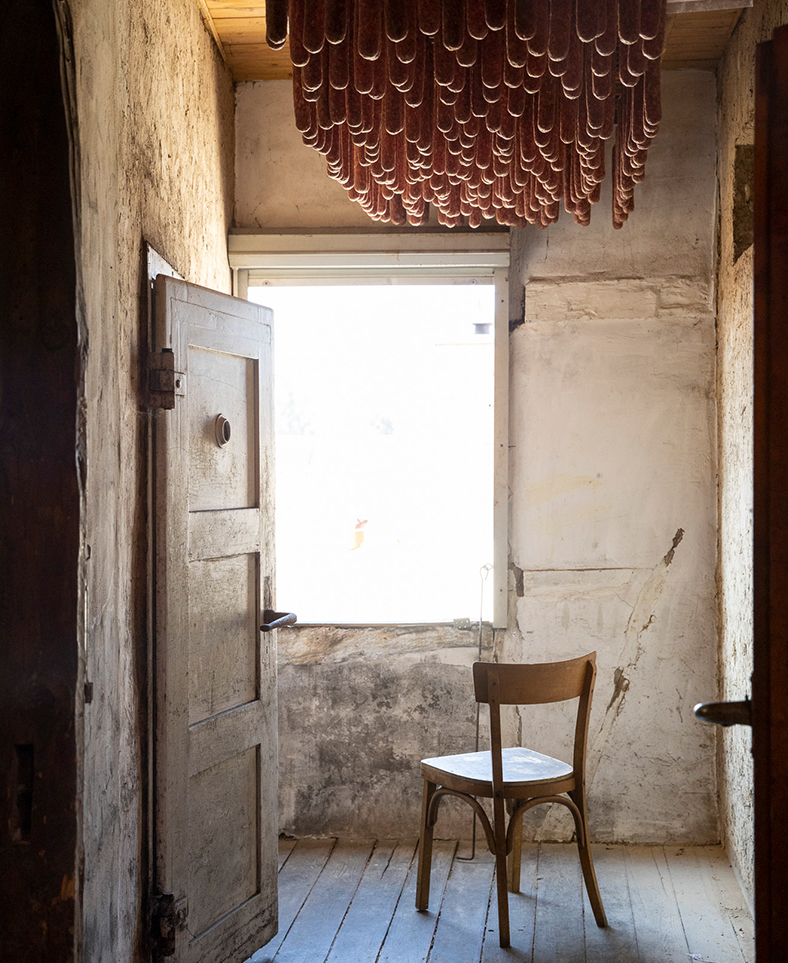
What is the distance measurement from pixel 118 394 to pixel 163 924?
1.50 meters

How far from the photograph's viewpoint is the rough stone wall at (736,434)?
3402mm

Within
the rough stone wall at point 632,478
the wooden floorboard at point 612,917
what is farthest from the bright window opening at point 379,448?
the wooden floorboard at point 612,917

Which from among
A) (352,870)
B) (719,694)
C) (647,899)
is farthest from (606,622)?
(352,870)

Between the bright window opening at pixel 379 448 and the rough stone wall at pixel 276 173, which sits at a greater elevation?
the rough stone wall at pixel 276 173

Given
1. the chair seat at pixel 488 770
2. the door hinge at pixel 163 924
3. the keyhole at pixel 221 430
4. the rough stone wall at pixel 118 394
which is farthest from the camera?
the chair seat at pixel 488 770

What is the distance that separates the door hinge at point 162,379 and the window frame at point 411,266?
1672 mm

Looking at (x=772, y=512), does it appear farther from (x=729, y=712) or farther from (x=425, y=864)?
(x=425, y=864)

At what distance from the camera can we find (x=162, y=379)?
105 inches

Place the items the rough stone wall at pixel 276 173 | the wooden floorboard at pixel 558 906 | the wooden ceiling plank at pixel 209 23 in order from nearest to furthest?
the wooden floorboard at pixel 558 906, the wooden ceiling plank at pixel 209 23, the rough stone wall at pixel 276 173

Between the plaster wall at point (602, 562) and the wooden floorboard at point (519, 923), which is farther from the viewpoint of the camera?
the plaster wall at point (602, 562)

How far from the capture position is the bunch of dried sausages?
7.11ft

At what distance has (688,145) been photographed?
4.09 m

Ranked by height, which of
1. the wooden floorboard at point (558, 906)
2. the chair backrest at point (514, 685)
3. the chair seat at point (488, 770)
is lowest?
the wooden floorboard at point (558, 906)

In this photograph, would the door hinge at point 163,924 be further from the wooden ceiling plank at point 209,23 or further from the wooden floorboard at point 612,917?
the wooden ceiling plank at point 209,23
